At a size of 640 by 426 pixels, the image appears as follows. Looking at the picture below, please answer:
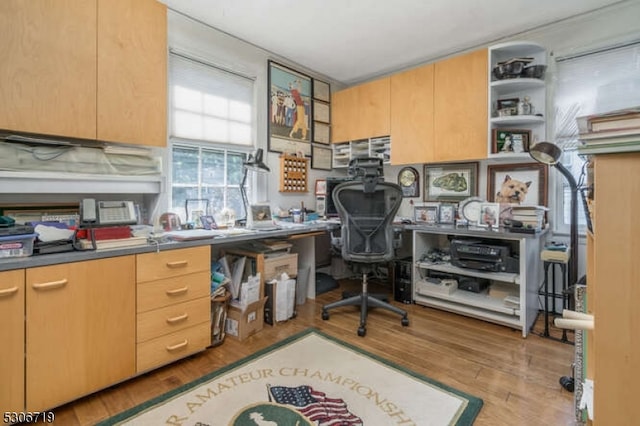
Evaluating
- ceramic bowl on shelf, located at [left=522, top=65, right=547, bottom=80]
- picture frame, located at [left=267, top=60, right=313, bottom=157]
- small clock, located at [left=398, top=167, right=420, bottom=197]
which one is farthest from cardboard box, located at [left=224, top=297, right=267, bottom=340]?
ceramic bowl on shelf, located at [left=522, top=65, right=547, bottom=80]

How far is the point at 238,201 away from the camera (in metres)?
3.14

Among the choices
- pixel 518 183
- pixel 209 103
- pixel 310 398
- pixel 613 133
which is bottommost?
pixel 310 398

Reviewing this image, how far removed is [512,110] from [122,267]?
326 centimetres

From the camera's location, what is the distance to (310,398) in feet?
5.33

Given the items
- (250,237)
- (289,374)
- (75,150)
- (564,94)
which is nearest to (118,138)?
(75,150)

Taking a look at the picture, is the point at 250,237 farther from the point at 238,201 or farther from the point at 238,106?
the point at 238,106

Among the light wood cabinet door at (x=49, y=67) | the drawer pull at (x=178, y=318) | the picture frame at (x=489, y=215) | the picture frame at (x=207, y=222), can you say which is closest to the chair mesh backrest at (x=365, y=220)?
the picture frame at (x=489, y=215)

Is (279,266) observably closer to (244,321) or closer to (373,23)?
(244,321)

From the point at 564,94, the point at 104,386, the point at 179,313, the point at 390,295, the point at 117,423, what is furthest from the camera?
the point at 390,295

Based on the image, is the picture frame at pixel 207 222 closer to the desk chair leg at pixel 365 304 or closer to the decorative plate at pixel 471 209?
the desk chair leg at pixel 365 304

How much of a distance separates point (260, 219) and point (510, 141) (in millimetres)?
2327

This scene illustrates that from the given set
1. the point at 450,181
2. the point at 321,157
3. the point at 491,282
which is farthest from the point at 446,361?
the point at 321,157

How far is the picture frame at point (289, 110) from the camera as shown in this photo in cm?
335

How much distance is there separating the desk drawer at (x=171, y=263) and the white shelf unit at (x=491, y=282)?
191 centimetres
